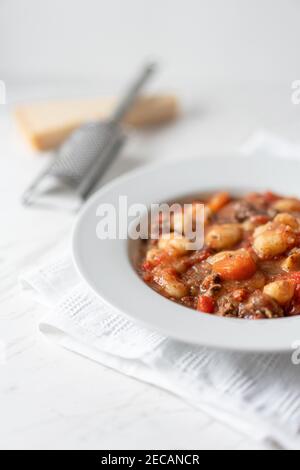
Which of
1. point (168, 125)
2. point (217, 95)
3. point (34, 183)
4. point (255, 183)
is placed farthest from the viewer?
point (217, 95)

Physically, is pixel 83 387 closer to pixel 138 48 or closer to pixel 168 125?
pixel 168 125

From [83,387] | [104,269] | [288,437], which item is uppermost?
[104,269]

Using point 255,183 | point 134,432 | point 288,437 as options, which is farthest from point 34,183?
point 288,437

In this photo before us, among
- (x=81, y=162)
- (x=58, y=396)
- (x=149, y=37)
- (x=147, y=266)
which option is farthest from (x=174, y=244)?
(x=149, y=37)

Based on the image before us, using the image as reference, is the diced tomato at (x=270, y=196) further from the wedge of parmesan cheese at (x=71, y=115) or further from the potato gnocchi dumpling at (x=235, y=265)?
the wedge of parmesan cheese at (x=71, y=115)

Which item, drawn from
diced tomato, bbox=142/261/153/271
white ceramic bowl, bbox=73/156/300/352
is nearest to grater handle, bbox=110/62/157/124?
white ceramic bowl, bbox=73/156/300/352

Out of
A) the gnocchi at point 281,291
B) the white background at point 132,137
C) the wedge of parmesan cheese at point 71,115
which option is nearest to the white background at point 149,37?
the white background at point 132,137
